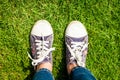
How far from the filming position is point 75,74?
76.6 inches

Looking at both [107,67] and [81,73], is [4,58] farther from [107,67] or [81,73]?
[107,67]

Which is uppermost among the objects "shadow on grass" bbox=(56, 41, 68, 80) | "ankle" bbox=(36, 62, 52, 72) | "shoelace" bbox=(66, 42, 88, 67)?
"shoelace" bbox=(66, 42, 88, 67)

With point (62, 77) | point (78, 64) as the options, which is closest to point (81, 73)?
point (78, 64)

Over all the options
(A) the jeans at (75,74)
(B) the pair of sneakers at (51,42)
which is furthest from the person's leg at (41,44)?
(A) the jeans at (75,74)

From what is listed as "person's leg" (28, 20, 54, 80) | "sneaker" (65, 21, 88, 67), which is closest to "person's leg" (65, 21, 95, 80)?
"sneaker" (65, 21, 88, 67)

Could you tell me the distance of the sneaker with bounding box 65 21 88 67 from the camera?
2154 mm

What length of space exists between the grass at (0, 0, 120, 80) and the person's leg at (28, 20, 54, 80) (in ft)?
0.13

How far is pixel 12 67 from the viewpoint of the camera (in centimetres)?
220

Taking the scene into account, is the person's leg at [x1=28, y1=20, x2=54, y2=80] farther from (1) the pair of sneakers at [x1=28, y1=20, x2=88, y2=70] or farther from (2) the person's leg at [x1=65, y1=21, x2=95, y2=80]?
(2) the person's leg at [x1=65, y1=21, x2=95, y2=80]

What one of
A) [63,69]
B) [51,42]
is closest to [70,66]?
[63,69]

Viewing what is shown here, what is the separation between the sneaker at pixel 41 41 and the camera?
7.09 ft

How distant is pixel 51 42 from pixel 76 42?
0.61ft

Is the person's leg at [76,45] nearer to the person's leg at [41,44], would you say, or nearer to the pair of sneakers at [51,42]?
the pair of sneakers at [51,42]

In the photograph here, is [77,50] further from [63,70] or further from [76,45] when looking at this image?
[63,70]
